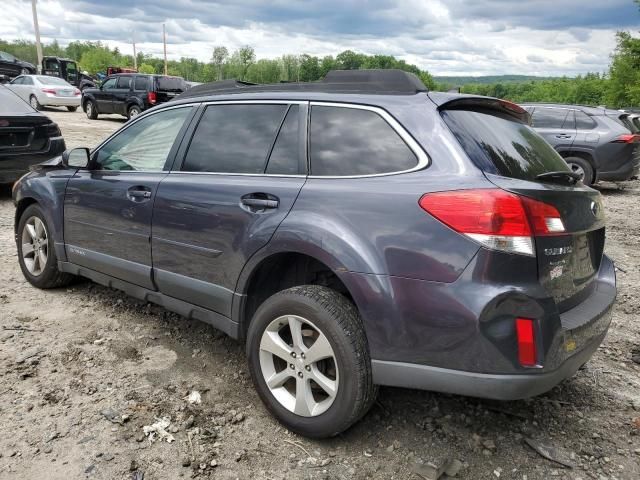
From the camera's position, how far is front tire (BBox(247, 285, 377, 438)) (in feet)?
7.96

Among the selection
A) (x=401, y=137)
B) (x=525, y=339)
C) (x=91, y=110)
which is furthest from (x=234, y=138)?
(x=91, y=110)

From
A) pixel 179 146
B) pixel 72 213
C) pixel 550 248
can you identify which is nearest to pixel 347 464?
pixel 550 248

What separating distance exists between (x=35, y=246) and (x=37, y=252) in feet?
0.18

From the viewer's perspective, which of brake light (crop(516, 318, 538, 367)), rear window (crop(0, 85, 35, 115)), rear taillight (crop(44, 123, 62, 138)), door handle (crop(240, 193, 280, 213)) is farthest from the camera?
rear taillight (crop(44, 123, 62, 138))

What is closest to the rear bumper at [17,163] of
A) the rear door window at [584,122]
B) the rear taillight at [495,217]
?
the rear taillight at [495,217]

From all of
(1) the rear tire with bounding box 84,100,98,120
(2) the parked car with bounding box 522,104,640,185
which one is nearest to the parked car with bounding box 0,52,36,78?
(1) the rear tire with bounding box 84,100,98,120

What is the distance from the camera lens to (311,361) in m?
2.57

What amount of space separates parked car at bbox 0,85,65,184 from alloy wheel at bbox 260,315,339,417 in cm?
614

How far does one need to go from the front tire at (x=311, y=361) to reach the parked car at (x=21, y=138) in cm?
606

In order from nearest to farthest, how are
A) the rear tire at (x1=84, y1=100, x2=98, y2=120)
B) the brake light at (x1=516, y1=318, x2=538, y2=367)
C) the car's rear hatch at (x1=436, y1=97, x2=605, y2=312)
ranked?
the brake light at (x1=516, y1=318, x2=538, y2=367) < the car's rear hatch at (x1=436, y1=97, x2=605, y2=312) < the rear tire at (x1=84, y1=100, x2=98, y2=120)

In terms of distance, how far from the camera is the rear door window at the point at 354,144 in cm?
250

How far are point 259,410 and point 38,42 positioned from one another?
49488 mm

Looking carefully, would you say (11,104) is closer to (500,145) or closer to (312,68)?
(500,145)

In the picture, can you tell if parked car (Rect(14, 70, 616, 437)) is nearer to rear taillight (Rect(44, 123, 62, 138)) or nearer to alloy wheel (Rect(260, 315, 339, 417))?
alloy wheel (Rect(260, 315, 339, 417))
